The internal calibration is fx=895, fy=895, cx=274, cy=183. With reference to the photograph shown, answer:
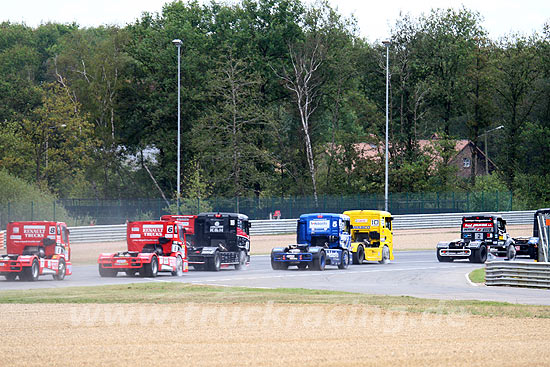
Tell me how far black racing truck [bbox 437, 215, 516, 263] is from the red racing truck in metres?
13.9

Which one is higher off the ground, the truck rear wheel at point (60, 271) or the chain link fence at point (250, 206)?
the chain link fence at point (250, 206)

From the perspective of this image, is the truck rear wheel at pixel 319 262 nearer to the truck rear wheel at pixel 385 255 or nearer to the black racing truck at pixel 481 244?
the truck rear wheel at pixel 385 255

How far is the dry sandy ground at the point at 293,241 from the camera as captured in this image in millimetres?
45719

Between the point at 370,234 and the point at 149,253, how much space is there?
488 inches

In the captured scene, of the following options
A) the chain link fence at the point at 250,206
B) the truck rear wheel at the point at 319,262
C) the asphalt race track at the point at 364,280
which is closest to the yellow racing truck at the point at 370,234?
the asphalt race track at the point at 364,280

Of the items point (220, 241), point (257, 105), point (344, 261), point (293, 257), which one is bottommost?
point (344, 261)

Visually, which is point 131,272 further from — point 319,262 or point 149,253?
point 319,262

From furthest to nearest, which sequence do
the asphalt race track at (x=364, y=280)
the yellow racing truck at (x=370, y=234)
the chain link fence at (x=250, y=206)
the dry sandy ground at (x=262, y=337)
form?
the chain link fence at (x=250, y=206) < the yellow racing truck at (x=370, y=234) < the asphalt race track at (x=364, y=280) < the dry sandy ground at (x=262, y=337)

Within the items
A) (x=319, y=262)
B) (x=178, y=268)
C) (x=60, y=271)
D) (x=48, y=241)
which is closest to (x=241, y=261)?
(x=319, y=262)

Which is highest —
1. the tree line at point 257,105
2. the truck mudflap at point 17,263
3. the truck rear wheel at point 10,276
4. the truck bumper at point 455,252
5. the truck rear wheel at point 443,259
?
the tree line at point 257,105

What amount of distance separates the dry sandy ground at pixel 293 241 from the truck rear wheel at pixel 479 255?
11.6m

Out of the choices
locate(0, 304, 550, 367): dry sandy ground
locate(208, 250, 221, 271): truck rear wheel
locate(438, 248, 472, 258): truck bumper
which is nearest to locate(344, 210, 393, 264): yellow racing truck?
locate(438, 248, 472, 258): truck bumper

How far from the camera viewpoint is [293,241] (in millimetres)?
53344

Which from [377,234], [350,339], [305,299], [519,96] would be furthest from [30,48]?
[350,339]
